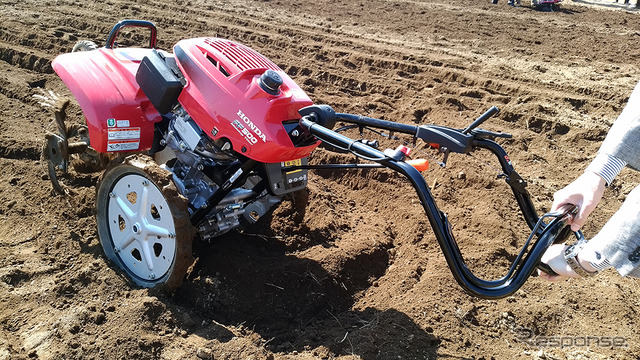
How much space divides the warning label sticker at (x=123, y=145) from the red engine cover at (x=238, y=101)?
1.63 feet

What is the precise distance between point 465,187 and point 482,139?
2398mm

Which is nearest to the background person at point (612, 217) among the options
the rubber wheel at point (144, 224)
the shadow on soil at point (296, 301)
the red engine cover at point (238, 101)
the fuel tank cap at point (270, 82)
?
the shadow on soil at point (296, 301)

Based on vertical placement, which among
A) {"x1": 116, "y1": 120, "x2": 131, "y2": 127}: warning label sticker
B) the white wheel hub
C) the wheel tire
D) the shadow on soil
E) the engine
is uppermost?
the wheel tire

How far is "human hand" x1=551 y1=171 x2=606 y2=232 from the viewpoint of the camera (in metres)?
2.24

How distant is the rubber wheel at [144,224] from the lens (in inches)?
130

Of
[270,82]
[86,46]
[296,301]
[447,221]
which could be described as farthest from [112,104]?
[447,221]

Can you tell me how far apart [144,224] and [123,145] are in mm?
595

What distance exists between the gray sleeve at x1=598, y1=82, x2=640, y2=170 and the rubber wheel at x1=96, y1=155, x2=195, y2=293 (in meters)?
2.38

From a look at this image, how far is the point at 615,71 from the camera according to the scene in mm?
8672

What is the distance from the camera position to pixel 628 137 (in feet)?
7.15

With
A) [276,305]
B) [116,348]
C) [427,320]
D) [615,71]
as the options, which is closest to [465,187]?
[427,320]

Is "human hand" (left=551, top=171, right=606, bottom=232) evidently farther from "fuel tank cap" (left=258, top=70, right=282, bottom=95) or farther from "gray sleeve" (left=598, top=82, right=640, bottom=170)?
"fuel tank cap" (left=258, top=70, right=282, bottom=95)

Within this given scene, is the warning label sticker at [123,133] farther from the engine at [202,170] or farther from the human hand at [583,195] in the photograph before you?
the human hand at [583,195]

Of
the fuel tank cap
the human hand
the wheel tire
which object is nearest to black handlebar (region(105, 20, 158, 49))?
the wheel tire
